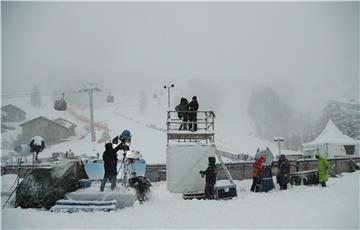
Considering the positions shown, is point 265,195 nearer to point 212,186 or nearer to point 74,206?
point 212,186

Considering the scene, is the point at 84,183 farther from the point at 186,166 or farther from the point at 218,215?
the point at 218,215

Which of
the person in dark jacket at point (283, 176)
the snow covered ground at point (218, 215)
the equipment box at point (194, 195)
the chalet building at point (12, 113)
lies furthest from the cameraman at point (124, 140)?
the chalet building at point (12, 113)

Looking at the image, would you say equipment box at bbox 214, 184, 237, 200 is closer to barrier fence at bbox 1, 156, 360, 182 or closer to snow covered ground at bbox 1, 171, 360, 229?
snow covered ground at bbox 1, 171, 360, 229

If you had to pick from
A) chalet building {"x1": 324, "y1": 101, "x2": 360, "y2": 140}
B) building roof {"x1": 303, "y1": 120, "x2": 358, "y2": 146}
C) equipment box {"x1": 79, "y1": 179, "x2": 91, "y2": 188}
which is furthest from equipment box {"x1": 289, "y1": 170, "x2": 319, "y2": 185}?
chalet building {"x1": 324, "y1": 101, "x2": 360, "y2": 140}

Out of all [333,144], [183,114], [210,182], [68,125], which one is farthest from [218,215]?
[68,125]

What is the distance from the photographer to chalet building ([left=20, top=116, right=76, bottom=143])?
7200 cm

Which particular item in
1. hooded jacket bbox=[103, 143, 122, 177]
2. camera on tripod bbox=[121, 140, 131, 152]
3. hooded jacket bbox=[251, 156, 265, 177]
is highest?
camera on tripod bbox=[121, 140, 131, 152]

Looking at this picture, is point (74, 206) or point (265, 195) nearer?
point (74, 206)

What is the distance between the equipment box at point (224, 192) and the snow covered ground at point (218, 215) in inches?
20.7

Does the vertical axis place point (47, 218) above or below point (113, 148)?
→ below

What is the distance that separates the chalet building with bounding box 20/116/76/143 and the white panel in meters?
62.6

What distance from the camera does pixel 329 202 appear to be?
11375 mm

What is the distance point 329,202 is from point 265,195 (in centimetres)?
254

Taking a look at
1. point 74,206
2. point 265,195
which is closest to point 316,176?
point 265,195
